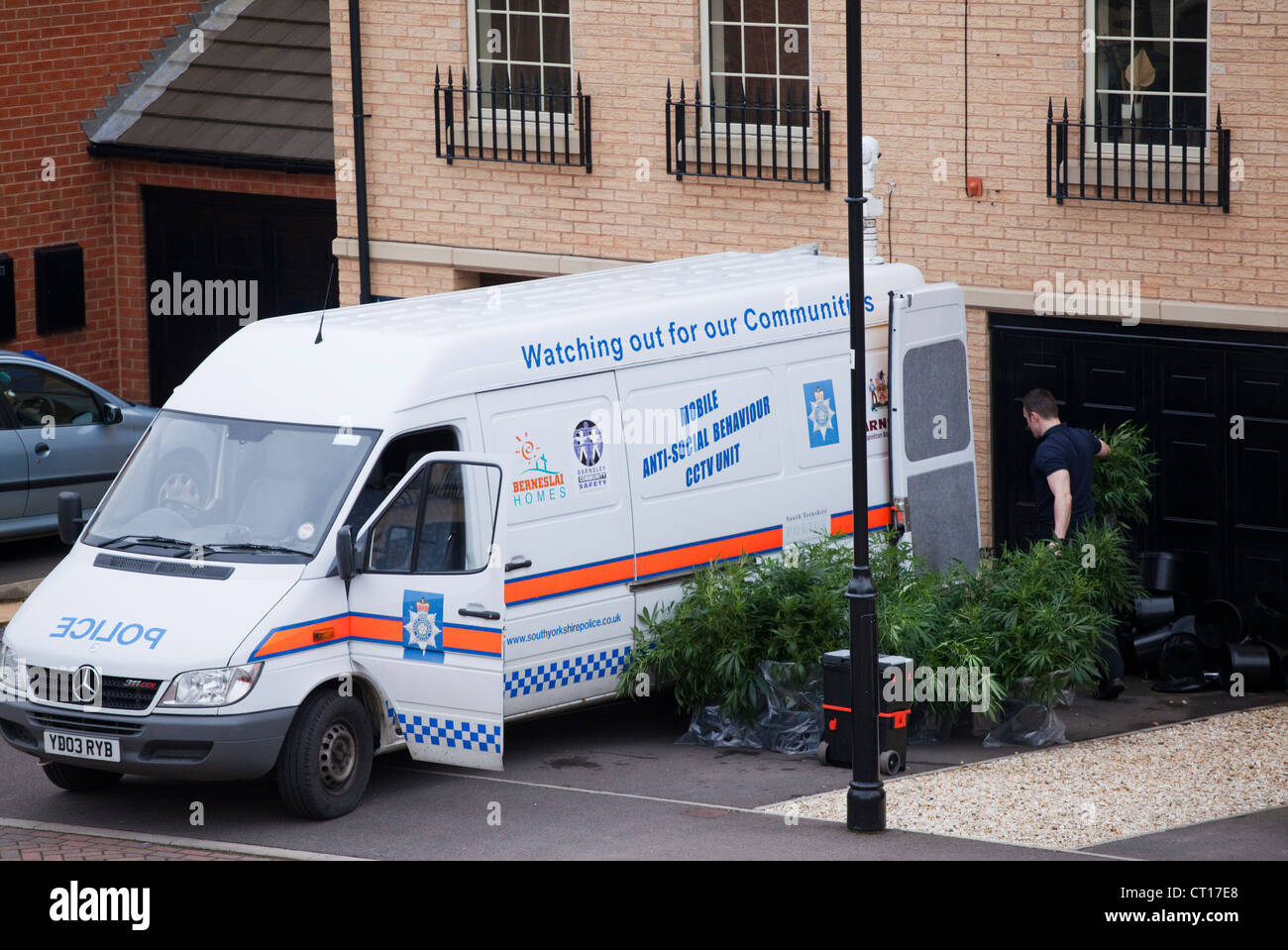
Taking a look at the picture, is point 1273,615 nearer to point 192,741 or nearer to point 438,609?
point 438,609

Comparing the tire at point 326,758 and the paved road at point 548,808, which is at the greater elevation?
the tire at point 326,758

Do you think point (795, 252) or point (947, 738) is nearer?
point (947, 738)

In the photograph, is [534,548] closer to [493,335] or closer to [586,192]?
[493,335]

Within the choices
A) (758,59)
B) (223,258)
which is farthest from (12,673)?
(223,258)

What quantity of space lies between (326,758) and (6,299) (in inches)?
486

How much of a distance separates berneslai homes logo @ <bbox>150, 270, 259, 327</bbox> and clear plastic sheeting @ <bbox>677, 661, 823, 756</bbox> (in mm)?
11501

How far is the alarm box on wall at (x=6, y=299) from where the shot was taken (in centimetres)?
2123

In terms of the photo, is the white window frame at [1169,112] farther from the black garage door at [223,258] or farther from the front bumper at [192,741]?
the black garage door at [223,258]

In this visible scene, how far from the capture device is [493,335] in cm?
1135

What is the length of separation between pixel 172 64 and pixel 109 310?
2835 millimetres

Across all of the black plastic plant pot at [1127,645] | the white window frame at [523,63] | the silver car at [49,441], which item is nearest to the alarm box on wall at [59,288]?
the silver car at [49,441]

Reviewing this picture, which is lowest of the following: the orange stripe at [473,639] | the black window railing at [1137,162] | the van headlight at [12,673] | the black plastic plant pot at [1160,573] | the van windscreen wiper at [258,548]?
the black plastic plant pot at [1160,573]

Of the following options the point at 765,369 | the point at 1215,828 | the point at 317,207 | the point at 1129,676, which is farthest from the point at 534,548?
the point at 317,207

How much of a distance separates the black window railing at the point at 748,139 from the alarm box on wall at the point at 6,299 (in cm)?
832
